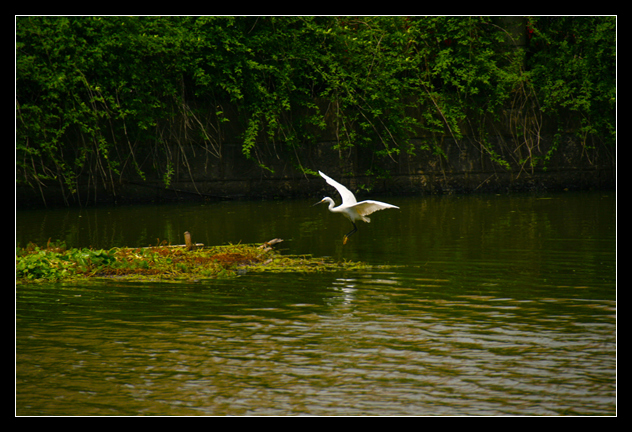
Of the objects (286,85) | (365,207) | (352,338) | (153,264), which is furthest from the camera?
(286,85)

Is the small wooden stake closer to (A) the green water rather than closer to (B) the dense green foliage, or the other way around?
(A) the green water

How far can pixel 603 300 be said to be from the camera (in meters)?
6.57

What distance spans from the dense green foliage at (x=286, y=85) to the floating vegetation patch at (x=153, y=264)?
A: 22.1 feet

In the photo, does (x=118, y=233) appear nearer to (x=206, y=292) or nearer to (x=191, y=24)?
(x=206, y=292)

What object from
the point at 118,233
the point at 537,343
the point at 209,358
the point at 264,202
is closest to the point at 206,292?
the point at 209,358

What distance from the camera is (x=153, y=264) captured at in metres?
8.60

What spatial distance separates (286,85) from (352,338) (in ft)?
38.0

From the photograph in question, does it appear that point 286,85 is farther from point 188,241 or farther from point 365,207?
point 188,241

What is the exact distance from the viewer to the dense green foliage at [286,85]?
50.0 ft

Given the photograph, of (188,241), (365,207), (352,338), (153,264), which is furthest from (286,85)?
(352,338)

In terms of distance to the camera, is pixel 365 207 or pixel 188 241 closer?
pixel 188 241

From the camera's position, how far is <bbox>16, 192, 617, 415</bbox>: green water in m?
4.39

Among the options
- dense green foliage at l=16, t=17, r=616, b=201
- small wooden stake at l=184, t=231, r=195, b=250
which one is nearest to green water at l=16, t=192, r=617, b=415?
small wooden stake at l=184, t=231, r=195, b=250

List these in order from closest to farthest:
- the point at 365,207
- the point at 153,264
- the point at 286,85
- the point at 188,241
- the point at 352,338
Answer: the point at 352,338 < the point at 153,264 < the point at 188,241 < the point at 365,207 < the point at 286,85
